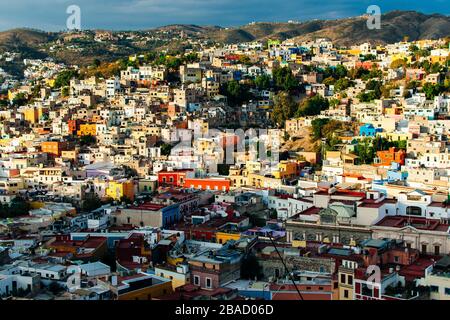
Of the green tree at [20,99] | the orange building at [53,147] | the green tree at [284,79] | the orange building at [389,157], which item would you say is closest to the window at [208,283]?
the orange building at [389,157]

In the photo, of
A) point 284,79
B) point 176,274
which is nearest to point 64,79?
point 284,79

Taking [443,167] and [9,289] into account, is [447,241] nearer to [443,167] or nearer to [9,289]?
[443,167]

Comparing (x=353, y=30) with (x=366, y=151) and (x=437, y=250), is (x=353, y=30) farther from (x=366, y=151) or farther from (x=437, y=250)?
(x=437, y=250)

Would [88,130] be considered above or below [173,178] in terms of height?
above

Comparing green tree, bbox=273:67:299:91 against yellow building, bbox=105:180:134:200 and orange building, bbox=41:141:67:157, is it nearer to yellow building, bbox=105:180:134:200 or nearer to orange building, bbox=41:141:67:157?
orange building, bbox=41:141:67:157

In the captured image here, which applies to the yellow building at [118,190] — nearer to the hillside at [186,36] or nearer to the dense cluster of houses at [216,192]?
the dense cluster of houses at [216,192]
